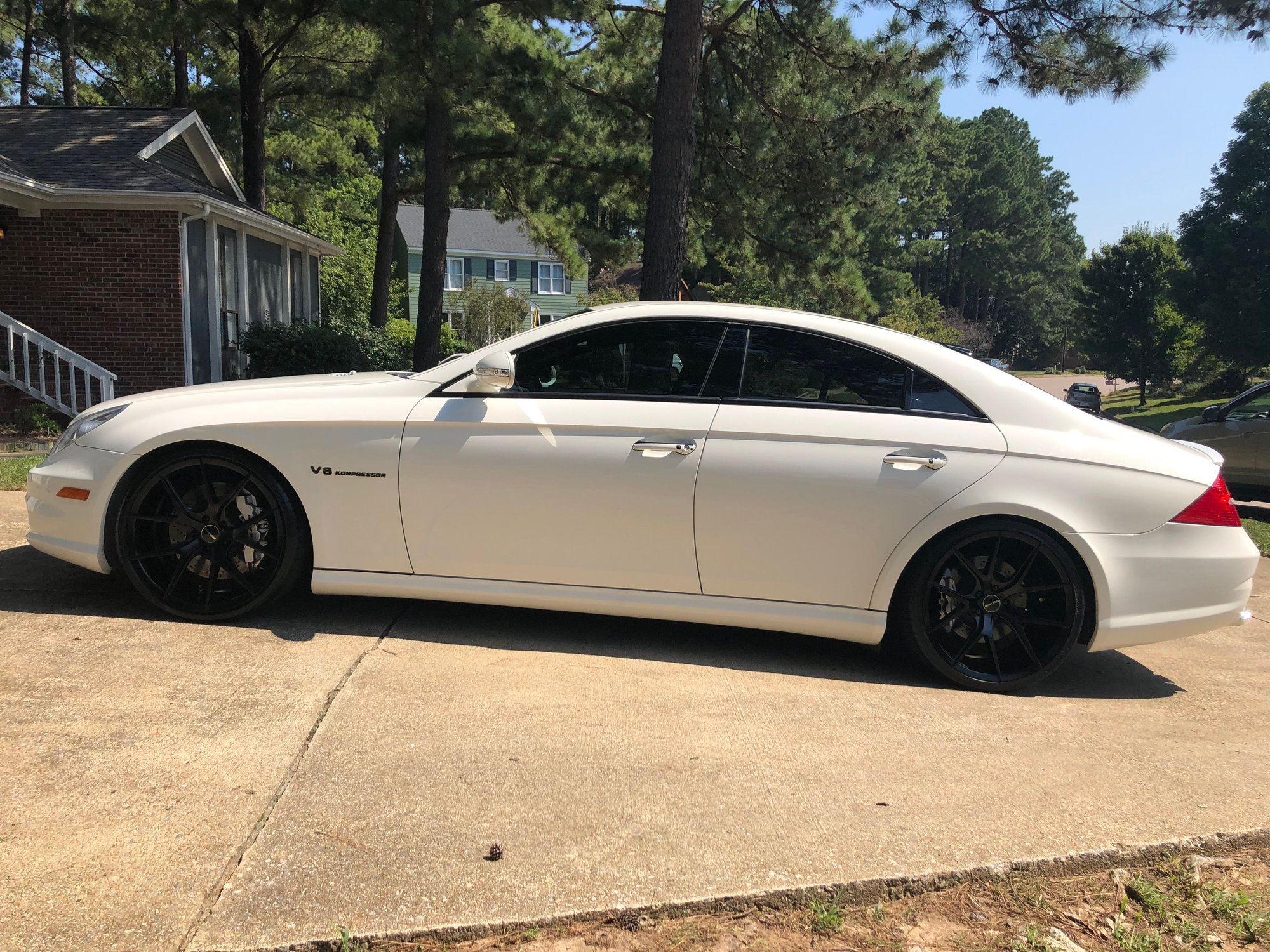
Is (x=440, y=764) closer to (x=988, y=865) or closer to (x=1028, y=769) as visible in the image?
(x=988, y=865)

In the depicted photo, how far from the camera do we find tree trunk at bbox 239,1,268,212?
66.4 ft

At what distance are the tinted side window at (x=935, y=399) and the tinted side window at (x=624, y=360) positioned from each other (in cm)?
86

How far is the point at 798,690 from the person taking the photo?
385cm

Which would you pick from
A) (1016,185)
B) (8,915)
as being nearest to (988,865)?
(8,915)

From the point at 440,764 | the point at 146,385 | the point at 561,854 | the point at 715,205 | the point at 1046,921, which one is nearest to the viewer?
the point at 1046,921

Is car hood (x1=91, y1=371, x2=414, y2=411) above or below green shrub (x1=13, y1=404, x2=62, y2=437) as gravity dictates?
above

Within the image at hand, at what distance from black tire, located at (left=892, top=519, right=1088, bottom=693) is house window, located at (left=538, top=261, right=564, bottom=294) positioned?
48479 millimetres

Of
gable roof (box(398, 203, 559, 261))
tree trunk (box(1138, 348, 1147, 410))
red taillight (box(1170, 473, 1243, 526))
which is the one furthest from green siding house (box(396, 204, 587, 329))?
red taillight (box(1170, 473, 1243, 526))

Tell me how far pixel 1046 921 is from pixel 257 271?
57.8 ft

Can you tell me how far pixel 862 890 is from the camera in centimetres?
241

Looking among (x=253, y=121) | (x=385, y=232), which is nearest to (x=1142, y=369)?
(x=385, y=232)

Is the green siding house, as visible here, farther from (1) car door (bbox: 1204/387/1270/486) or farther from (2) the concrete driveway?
(2) the concrete driveway

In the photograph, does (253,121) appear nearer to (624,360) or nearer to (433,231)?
(433,231)

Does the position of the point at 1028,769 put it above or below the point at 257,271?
below
